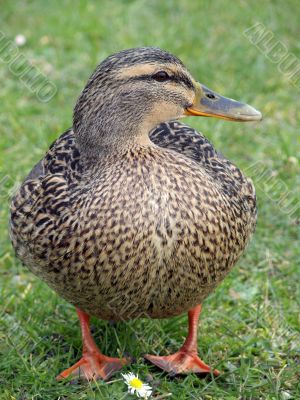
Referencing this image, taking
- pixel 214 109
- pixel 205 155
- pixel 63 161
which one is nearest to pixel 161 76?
pixel 214 109

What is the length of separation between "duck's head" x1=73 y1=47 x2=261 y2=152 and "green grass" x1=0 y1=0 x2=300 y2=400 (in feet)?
3.33

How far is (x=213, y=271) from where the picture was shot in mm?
3434

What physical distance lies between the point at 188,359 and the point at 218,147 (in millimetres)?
2170

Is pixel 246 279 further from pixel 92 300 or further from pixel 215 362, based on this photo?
pixel 92 300

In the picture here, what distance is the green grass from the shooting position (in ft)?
12.1

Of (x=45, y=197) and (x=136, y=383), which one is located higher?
(x=45, y=197)

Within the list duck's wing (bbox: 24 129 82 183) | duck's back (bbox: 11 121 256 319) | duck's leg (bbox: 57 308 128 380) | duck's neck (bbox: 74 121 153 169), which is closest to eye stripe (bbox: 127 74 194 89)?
duck's neck (bbox: 74 121 153 169)

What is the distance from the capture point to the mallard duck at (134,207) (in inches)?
128

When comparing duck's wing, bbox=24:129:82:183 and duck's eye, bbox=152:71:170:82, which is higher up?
duck's eye, bbox=152:71:170:82

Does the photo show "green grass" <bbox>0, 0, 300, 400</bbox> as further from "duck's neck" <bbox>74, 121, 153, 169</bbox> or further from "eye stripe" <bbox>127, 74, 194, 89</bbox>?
"eye stripe" <bbox>127, 74, 194, 89</bbox>

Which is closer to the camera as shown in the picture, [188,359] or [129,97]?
[129,97]

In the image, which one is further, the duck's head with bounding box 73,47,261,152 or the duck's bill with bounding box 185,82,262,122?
the duck's bill with bounding box 185,82,262,122

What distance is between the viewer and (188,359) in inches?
148

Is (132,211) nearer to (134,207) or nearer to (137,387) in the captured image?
(134,207)
